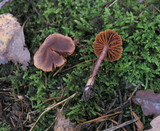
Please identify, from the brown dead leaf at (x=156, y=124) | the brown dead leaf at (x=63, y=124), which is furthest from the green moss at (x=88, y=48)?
the brown dead leaf at (x=156, y=124)

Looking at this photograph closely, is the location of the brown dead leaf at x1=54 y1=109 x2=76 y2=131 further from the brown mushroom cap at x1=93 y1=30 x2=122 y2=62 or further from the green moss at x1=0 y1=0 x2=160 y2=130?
the brown mushroom cap at x1=93 y1=30 x2=122 y2=62

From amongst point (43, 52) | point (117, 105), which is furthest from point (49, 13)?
point (117, 105)

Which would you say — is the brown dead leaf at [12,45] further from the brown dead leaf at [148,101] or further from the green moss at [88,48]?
the brown dead leaf at [148,101]

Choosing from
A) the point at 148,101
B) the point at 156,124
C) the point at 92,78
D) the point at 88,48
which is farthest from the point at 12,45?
the point at 156,124

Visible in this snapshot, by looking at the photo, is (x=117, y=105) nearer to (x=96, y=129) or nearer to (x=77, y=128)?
(x=96, y=129)

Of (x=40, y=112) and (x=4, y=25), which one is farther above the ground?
(x=4, y=25)
